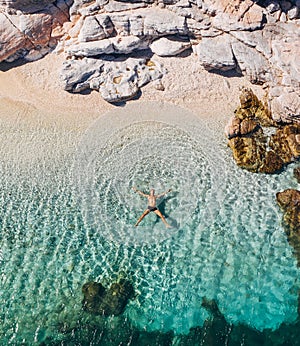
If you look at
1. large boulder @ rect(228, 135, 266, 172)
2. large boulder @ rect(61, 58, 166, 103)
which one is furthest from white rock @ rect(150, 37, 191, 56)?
large boulder @ rect(228, 135, 266, 172)

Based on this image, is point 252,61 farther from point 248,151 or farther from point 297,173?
point 297,173

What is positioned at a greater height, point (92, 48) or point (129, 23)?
point (129, 23)

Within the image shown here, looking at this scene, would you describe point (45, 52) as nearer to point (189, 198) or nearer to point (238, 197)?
point (189, 198)

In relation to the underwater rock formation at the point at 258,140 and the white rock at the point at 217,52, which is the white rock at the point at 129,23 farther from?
the underwater rock formation at the point at 258,140

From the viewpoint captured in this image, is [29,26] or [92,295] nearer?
[92,295]

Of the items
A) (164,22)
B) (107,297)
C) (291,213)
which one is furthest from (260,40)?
(107,297)


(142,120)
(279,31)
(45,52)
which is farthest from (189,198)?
(45,52)

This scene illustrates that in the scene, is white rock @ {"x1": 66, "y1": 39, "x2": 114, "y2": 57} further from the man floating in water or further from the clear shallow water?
the man floating in water

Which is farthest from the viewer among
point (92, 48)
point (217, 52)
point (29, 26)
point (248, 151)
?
point (29, 26)
